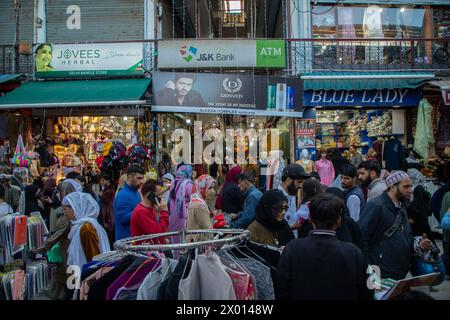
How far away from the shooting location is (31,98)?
39.2 ft

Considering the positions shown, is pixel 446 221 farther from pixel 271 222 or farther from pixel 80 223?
pixel 80 223

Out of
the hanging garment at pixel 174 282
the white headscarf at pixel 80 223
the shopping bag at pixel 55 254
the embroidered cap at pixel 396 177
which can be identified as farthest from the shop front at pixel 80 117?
the hanging garment at pixel 174 282

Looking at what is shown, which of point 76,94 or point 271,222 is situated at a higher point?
point 76,94

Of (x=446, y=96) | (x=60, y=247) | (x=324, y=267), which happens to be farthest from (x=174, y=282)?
(x=446, y=96)

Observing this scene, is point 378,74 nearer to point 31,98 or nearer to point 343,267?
point 31,98

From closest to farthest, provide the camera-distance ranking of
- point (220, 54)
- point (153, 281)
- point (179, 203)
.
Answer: point (153, 281), point (179, 203), point (220, 54)

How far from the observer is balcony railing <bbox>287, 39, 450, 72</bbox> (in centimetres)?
1333

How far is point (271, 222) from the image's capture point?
4.26m

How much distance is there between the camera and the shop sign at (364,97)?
12.9 meters

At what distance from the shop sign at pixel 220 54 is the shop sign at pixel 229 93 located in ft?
1.62

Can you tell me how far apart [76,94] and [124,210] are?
7072 mm

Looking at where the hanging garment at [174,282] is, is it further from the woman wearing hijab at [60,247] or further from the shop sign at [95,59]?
the shop sign at [95,59]

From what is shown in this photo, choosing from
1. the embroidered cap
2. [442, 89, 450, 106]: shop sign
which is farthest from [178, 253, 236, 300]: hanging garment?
[442, 89, 450, 106]: shop sign

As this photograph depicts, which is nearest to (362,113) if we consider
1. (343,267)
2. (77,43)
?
(77,43)
